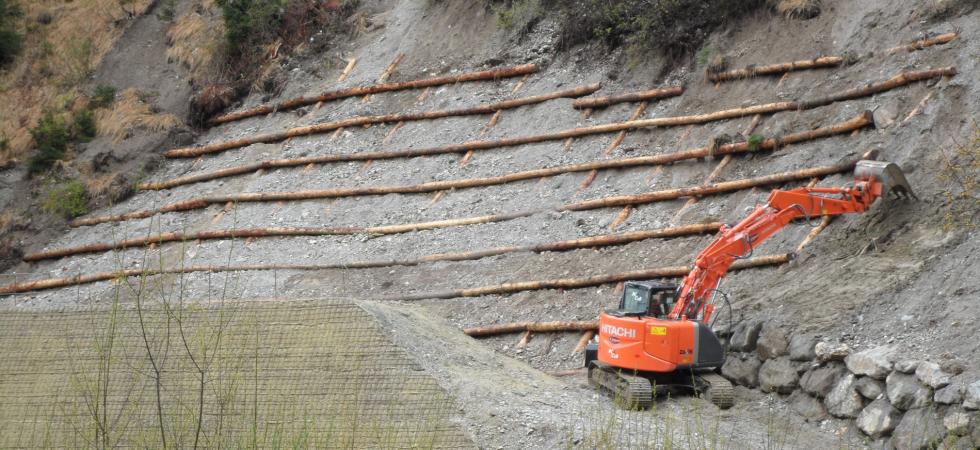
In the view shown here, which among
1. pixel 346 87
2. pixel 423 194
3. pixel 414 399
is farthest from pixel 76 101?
pixel 414 399

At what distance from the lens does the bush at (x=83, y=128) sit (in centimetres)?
2159

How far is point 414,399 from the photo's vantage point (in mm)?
10195

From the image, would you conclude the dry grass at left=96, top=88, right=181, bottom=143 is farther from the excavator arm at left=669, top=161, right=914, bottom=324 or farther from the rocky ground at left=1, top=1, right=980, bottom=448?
the excavator arm at left=669, top=161, right=914, bottom=324

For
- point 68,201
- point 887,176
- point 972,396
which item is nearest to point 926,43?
point 887,176

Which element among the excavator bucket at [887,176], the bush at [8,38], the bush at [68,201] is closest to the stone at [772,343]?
the excavator bucket at [887,176]

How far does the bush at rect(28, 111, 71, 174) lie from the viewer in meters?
21.3

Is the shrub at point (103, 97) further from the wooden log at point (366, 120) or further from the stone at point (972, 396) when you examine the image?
the stone at point (972, 396)

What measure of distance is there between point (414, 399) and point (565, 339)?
3683 mm

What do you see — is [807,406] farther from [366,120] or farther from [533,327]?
[366,120]

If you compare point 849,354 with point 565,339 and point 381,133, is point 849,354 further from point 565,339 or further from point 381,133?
point 381,133

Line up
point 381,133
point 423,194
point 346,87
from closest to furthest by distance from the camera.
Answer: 1. point 423,194
2. point 381,133
3. point 346,87

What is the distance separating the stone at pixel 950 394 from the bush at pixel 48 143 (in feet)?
56.9

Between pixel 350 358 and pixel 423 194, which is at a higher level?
pixel 350 358

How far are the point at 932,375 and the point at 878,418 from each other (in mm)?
652
